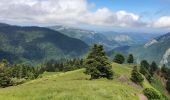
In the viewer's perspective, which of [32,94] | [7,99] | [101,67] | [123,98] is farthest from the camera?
[101,67]

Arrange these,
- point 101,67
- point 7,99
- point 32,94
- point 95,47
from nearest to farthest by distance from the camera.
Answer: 1. point 7,99
2. point 32,94
3. point 101,67
4. point 95,47

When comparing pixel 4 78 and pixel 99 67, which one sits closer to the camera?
pixel 99 67

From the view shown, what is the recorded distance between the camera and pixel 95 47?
90.6m

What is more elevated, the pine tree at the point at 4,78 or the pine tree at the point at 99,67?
the pine tree at the point at 99,67

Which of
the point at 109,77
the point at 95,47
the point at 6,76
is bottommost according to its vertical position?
the point at 6,76

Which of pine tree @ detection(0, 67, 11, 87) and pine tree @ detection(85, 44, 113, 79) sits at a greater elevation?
pine tree @ detection(85, 44, 113, 79)

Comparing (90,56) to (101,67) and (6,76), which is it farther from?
(6,76)

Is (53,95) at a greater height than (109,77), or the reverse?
(53,95)

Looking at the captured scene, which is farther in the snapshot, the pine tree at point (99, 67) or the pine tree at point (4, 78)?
the pine tree at point (4, 78)

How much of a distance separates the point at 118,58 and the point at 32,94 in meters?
154

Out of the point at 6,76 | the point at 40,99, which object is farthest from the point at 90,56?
the point at 40,99

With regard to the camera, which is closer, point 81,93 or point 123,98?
point 81,93

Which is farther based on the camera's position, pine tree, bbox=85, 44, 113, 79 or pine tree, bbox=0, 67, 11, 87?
pine tree, bbox=0, 67, 11, 87

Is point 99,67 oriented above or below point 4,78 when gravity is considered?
above
